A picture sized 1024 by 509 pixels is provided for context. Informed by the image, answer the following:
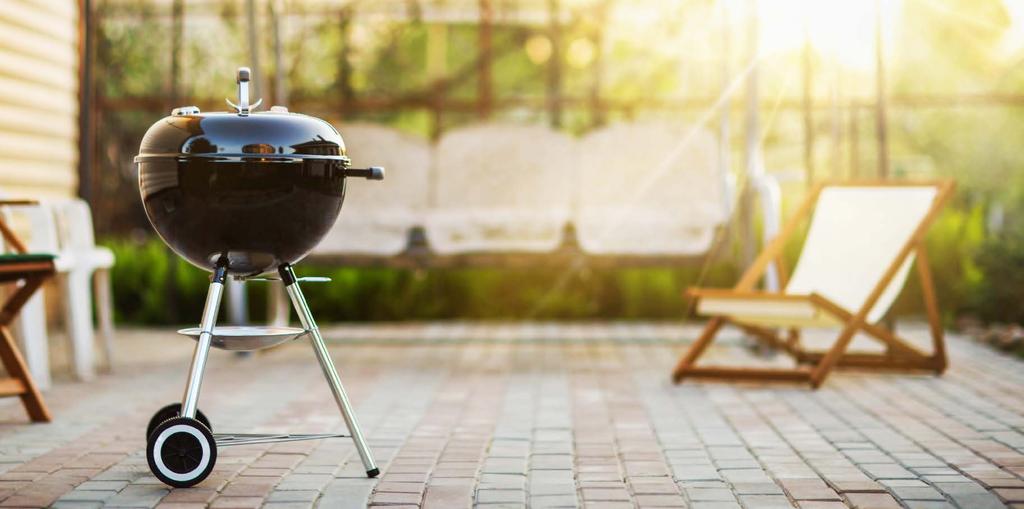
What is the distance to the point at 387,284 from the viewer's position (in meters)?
7.86

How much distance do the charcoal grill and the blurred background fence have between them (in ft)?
9.34

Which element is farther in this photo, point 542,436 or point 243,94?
point 542,436

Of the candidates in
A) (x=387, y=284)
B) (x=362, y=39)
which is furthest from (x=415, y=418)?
(x=362, y=39)

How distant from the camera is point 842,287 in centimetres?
548

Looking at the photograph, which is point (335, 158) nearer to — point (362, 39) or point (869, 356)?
point (869, 356)

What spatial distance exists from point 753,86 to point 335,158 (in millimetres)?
3267

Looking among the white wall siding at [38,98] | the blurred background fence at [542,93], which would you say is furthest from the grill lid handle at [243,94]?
the white wall siding at [38,98]

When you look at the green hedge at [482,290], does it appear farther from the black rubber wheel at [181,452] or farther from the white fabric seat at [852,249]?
the black rubber wheel at [181,452]

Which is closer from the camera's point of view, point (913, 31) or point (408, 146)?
point (408, 146)

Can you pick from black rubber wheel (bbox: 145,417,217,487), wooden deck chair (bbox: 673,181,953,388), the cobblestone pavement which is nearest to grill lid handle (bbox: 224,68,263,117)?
black rubber wheel (bbox: 145,417,217,487)

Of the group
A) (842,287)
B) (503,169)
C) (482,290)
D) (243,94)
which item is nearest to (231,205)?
(243,94)

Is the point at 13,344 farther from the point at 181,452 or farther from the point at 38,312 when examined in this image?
the point at 181,452

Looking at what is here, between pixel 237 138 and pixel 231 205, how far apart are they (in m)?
0.18

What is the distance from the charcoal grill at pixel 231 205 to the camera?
3.06 m
